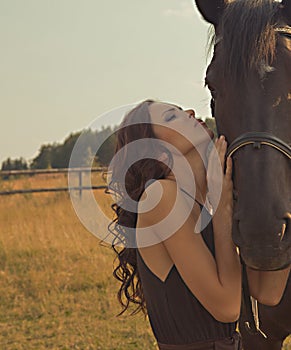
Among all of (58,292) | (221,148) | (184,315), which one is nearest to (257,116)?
(221,148)

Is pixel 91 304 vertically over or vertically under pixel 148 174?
Result: under

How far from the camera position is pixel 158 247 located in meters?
1.97

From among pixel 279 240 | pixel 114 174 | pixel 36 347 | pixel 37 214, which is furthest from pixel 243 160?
pixel 37 214

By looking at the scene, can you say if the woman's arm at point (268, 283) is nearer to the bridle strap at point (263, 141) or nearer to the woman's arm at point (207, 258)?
the woman's arm at point (207, 258)

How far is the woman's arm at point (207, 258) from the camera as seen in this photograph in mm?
1864

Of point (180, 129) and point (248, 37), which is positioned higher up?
point (248, 37)

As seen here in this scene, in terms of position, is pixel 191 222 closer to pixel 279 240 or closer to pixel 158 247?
pixel 158 247

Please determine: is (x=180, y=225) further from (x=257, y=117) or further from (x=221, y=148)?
(x=257, y=117)

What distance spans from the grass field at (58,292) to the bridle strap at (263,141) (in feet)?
9.71

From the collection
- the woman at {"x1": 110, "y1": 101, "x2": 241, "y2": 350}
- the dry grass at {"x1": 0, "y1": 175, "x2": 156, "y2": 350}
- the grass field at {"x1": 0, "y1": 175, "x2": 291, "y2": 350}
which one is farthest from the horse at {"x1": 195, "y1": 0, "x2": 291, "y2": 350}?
the dry grass at {"x1": 0, "y1": 175, "x2": 156, "y2": 350}

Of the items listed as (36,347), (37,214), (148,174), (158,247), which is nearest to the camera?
(158,247)

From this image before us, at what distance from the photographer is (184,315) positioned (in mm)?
2029

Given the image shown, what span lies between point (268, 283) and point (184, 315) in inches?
11.6

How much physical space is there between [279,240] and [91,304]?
4477 millimetres
